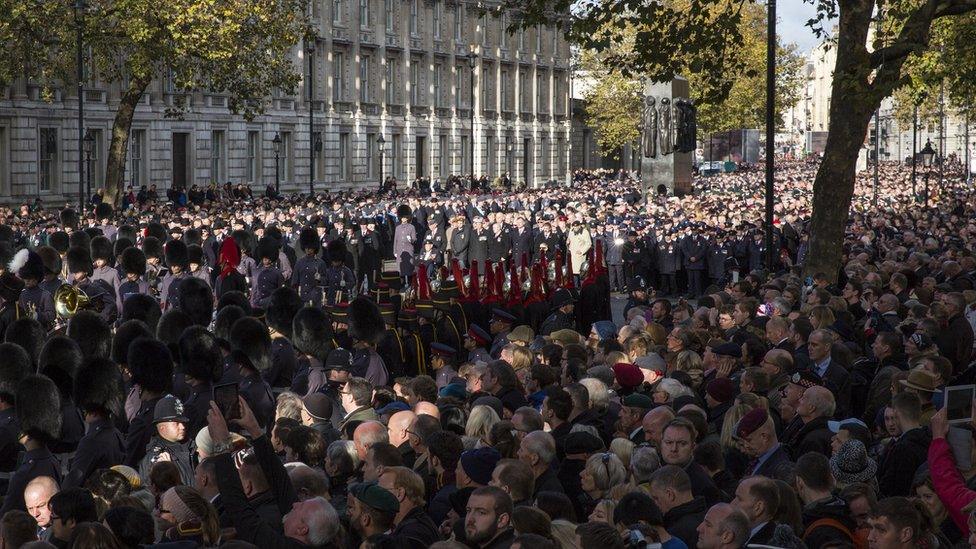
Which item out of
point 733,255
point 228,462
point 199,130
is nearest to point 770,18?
point 733,255

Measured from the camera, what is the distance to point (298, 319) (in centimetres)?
1386

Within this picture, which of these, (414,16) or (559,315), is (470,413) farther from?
(414,16)

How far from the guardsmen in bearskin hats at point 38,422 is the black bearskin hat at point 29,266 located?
716 cm

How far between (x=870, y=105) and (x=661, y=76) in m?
3.60

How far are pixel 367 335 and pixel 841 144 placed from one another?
23.9 ft

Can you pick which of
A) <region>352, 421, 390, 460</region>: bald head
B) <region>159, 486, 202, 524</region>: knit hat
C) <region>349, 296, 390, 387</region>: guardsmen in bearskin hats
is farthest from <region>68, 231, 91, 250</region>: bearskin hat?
<region>159, 486, 202, 524</region>: knit hat

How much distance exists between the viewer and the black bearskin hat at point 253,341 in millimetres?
12594

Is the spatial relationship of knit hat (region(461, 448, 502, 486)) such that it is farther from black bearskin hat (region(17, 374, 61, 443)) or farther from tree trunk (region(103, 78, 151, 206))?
tree trunk (region(103, 78, 151, 206))

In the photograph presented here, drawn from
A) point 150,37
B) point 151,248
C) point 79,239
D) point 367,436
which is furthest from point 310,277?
point 150,37

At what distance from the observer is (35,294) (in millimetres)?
15898

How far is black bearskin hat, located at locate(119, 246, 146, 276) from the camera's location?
17984 millimetres

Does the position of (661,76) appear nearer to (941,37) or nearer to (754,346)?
(754,346)

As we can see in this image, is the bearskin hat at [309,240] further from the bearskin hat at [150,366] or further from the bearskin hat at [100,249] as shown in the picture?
the bearskin hat at [150,366]

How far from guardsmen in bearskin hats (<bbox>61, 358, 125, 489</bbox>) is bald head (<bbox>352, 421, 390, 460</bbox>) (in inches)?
59.7
